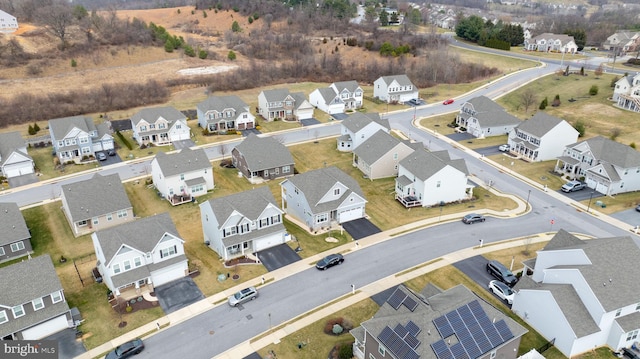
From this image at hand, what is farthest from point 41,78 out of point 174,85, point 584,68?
point 584,68

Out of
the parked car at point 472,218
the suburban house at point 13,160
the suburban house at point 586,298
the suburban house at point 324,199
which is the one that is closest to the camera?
the suburban house at point 586,298

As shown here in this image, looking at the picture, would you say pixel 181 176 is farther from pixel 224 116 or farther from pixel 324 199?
pixel 224 116

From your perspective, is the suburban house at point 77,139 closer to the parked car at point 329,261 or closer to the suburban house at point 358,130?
the suburban house at point 358,130

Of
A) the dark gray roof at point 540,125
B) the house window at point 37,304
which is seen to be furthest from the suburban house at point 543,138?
the house window at point 37,304

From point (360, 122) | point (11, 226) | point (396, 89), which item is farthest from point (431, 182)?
point (396, 89)

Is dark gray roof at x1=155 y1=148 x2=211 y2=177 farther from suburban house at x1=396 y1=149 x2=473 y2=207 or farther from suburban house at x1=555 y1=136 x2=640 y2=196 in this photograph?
suburban house at x1=555 y1=136 x2=640 y2=196

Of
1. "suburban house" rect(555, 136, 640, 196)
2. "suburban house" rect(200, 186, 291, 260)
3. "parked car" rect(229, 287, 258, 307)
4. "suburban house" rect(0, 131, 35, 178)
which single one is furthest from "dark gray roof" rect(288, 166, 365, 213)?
"suburban house" rect(0, 131, 35, 178)
